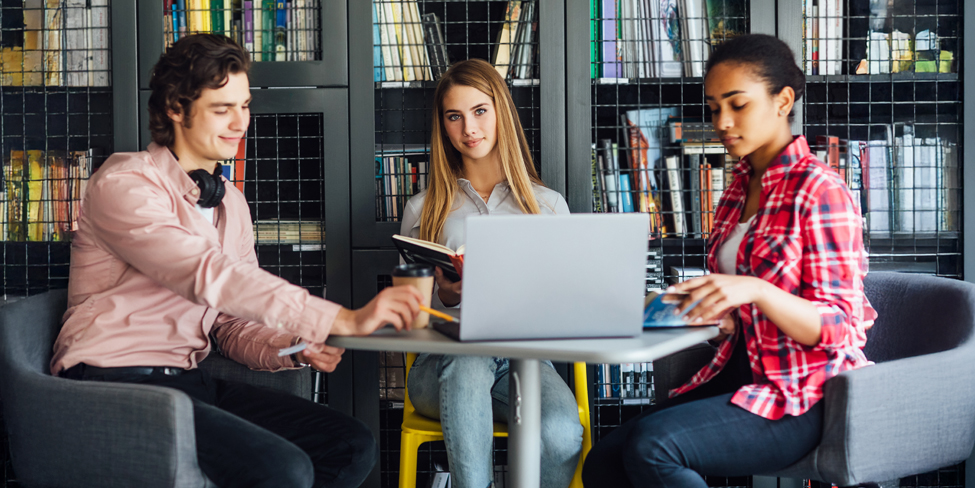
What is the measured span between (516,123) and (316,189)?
0.84 metres

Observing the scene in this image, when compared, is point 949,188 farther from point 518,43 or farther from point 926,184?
point 518,43

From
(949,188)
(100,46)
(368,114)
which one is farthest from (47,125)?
(949,188)

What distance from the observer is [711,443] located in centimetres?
128

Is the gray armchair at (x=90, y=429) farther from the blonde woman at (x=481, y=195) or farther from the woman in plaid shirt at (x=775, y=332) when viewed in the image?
the woman in plaid shirt at (x=775, y=332)

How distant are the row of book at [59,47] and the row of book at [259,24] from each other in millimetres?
212

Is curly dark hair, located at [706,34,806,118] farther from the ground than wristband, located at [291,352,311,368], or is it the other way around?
curly dark hair, located at [706,34,806,118]

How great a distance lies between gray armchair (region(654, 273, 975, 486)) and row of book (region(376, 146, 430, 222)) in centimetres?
135

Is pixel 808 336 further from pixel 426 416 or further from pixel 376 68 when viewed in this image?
pixel 376 68

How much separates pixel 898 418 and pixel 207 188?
150 centimetres

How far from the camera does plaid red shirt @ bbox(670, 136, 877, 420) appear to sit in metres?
1.30

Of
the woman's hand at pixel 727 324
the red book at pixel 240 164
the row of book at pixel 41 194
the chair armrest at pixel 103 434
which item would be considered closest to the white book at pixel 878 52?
the woman's hand at pixel 727 324

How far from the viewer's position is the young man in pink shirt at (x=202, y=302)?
1257mm

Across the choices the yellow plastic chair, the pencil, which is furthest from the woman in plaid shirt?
the pencil

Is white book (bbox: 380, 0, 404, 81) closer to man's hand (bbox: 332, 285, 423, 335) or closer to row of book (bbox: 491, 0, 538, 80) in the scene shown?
row of book (bbox: 491, 0, 538, 80)
